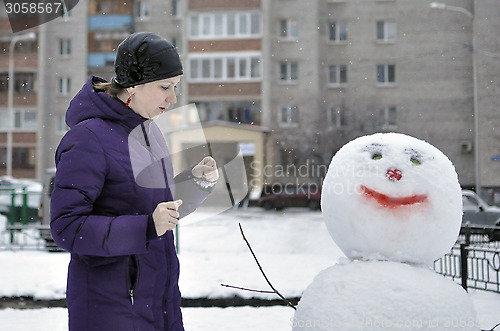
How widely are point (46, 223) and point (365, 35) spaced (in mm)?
24660

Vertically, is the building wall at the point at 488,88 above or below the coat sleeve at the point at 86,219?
above

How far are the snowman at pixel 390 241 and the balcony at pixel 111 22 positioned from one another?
3384cm

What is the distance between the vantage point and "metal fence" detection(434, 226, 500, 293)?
649 cm

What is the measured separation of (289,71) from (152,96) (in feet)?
99.9

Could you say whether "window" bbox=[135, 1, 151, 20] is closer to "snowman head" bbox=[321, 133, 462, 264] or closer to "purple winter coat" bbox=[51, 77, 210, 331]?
"snowman head" bbox=[321, 133, 462, 264]

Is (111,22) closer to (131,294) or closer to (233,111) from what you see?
(233,111)

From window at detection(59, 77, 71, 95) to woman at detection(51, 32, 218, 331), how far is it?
3515 cm

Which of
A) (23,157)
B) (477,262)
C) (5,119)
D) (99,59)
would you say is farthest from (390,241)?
(5,119)

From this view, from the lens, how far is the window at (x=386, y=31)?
30.9m

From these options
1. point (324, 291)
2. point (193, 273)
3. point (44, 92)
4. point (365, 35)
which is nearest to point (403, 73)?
point (365, 35)

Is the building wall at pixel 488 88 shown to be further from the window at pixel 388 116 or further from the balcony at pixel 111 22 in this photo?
the balcony at pixel 111 22

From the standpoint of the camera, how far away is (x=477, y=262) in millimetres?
6977

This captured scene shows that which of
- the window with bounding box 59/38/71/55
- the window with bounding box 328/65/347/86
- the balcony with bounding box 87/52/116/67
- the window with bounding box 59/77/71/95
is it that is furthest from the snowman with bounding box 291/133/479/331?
the window with bounding box 59/38/71/55

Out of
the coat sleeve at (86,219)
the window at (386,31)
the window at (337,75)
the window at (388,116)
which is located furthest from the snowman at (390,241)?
the window at (386,31)
